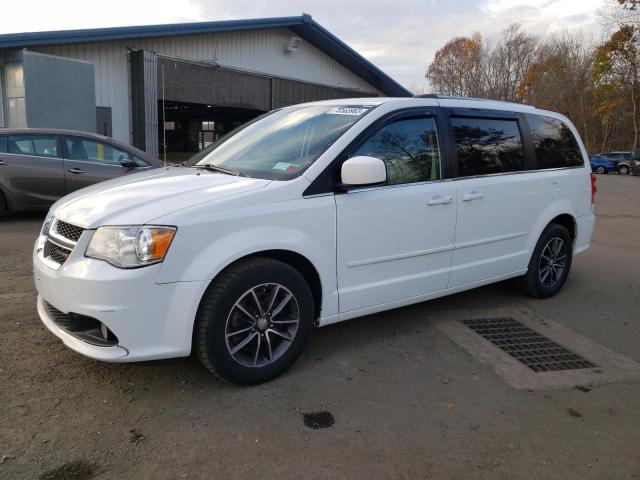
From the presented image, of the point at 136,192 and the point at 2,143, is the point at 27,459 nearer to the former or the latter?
the point at 136,192

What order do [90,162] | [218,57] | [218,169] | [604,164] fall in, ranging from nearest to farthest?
[218,169], [90,162], [218,57], [604,164]

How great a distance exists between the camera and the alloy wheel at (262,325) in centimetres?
312

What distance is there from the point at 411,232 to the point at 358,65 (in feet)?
68.1

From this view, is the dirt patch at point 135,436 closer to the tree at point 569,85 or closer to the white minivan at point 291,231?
the white minivan at point 291,231

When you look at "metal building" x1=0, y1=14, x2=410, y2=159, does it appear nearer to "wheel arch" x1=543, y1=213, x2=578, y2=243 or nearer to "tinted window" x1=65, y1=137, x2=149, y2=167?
"tinted window" x1=65, y1=137, x2=149, y2=167

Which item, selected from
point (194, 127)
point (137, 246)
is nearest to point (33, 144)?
point (137, 246)

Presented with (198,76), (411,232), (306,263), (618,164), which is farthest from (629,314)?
(618,164)

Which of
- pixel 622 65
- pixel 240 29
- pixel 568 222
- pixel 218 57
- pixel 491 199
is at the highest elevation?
pixel 622 65

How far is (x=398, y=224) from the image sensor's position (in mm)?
3742

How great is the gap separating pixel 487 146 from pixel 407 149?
970 mm

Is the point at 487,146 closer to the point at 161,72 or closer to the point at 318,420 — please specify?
the point at 318,420

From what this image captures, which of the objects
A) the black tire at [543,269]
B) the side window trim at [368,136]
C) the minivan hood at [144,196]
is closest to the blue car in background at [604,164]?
the black tire at [543,269]

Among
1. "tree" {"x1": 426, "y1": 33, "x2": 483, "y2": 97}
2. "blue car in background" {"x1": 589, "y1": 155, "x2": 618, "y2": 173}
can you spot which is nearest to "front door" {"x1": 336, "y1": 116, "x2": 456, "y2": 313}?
"blue car in background" {"x1": 589, "y1": 155, "x2": 618, "y2": 173}

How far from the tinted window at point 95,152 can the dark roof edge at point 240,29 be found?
19.6 ft
